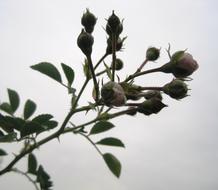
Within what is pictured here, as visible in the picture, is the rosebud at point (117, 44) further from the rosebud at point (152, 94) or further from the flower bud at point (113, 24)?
the rosebud at point (152, 94)

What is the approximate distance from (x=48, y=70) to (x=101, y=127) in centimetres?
52

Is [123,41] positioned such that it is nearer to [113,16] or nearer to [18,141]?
[113,16]

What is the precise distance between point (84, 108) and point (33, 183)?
737 mm

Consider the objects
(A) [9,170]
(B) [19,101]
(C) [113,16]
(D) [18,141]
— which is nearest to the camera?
(A) [9,170]

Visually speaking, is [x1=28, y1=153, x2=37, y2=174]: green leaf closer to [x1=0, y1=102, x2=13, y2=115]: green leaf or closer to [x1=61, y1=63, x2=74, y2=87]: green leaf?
[x1=0, y1=102, x2=13, y2=115]: green leaf

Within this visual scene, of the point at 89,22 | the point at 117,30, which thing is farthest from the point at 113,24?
the point at 89,22

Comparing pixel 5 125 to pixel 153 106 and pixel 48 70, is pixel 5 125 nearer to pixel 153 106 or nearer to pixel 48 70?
pixel 48 70

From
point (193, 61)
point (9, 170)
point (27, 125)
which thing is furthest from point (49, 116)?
point (193, 61)

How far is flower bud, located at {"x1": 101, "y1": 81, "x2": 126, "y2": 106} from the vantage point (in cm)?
172

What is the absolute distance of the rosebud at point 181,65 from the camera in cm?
203

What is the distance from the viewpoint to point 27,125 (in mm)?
1861

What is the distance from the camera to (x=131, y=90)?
190 centimetres

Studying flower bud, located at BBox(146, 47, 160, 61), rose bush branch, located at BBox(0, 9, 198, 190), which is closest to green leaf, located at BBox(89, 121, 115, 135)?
rose bush branch, located at BBox(0, 9, 198, 190)

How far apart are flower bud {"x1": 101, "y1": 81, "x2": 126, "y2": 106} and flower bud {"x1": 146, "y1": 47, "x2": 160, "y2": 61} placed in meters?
0.75
